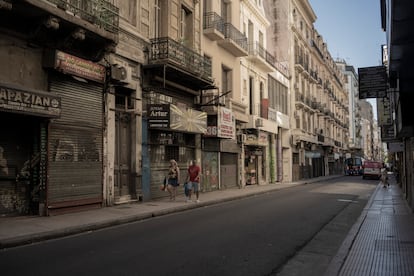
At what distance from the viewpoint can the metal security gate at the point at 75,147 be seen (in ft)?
42.0

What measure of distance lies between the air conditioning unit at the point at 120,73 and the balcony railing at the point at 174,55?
1.92m

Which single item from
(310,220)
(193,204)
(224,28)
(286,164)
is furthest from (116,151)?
(286,164)

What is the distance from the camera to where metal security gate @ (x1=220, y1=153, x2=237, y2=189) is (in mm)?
25922

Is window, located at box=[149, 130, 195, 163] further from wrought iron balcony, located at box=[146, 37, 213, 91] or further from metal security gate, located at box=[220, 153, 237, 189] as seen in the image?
metal security gate, located at box=[220, 153, 237, 189]

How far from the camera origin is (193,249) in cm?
797

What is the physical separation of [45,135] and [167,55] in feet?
22.8

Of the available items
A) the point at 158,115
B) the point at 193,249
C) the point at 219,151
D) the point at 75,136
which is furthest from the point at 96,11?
the point at 219,151

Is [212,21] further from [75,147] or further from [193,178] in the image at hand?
[75,147]

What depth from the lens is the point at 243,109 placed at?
28.8 meters

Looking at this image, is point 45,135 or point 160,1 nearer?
point 45,135

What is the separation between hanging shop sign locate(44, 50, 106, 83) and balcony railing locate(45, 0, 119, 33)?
1.32m

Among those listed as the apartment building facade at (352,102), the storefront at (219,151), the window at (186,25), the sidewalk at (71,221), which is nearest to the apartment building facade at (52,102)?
the sidewalk at (71,221)


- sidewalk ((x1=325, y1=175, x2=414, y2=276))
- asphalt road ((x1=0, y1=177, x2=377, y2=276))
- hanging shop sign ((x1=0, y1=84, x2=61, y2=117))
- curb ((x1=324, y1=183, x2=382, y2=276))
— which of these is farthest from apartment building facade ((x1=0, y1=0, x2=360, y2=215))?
sidewalk ((x1=325, y1=175, x2=414, y2=276))

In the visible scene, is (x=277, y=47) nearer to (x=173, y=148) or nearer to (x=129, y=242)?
(x=173, y=148)
